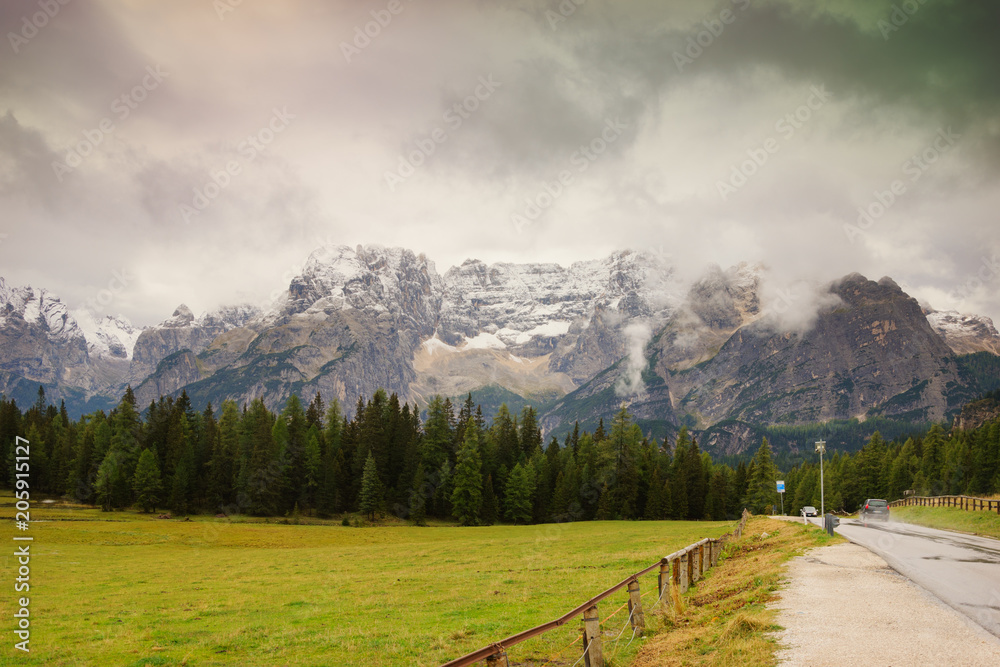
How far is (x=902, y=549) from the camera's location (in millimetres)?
28688

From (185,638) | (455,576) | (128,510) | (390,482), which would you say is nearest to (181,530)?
(128,510)

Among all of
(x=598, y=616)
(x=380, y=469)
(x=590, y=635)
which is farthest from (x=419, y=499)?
(x=590, y=635)

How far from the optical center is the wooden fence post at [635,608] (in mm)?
14969

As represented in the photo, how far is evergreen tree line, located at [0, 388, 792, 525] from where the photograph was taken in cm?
8638

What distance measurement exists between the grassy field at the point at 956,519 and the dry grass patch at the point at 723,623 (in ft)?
85.3

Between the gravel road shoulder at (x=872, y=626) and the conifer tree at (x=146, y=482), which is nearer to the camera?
the gravel road shoulder at (x=872, y=626)

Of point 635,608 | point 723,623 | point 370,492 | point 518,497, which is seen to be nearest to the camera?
point 723,623

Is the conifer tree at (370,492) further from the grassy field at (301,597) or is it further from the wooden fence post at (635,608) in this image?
the wooden fence post at (635,608)

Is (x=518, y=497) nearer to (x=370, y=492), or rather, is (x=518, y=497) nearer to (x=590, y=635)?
(x=370, y=492)

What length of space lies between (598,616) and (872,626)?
5948 mm

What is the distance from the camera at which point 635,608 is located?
15133 millimetres

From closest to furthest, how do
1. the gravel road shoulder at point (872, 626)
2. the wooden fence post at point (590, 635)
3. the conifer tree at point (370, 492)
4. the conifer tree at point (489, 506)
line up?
1. the gravel road shoulder at point (872, 626)
2. the wooden fence post at point (590, 635)
3. the conifer tree at point (370, 492)
4. the conifer tree at point (489, 506)

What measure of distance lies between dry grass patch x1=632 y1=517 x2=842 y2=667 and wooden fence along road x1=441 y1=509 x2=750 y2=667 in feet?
1.96

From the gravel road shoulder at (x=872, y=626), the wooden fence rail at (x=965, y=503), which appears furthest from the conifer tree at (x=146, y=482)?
the wooden fence rail at (x=965, y=503)
